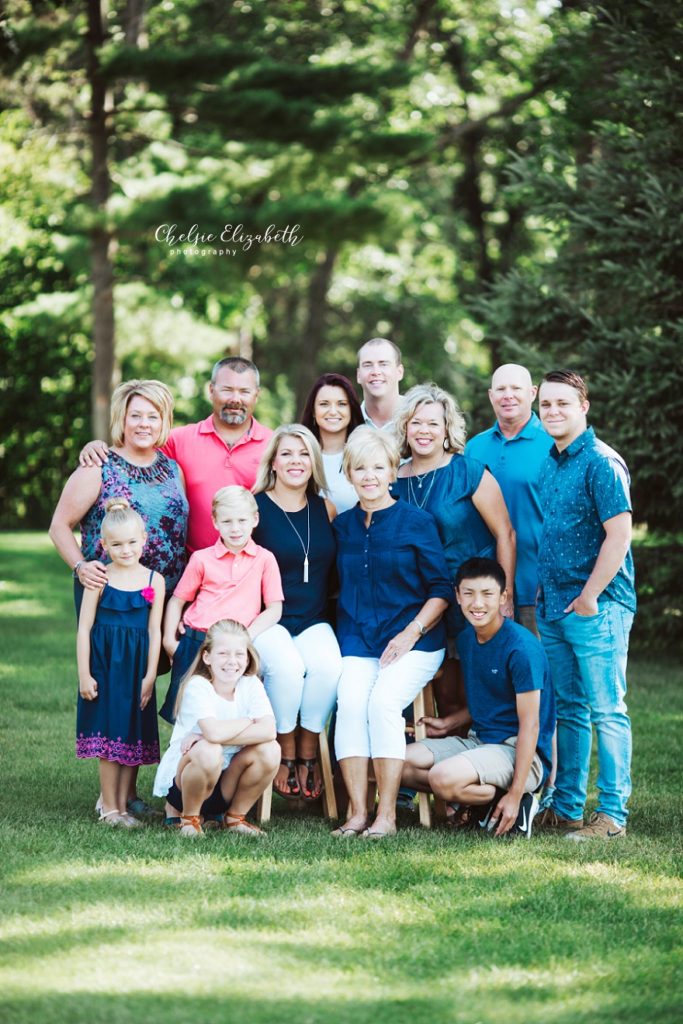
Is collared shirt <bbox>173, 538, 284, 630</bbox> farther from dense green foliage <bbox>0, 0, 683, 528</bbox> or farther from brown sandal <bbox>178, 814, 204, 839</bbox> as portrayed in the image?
dense green foliage <bbox>0, 0, 683, 528</bbox>

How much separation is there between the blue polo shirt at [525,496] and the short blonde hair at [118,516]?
158cm

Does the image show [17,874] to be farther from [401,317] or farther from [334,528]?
[401,317]

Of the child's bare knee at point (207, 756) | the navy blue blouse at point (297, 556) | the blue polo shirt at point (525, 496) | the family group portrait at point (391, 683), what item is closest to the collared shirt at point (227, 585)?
the family group portrait at point (391, 683)

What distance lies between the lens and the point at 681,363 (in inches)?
352

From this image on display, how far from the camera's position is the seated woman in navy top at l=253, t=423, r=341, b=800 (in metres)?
5.00

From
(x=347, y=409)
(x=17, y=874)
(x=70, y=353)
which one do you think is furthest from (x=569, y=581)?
(x=70, y=353)

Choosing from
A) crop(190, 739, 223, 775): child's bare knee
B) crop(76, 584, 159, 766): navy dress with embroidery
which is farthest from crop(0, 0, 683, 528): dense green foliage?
crop(190, 739, 223, 775): child's bare knee

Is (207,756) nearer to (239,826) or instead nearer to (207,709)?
(207,709)

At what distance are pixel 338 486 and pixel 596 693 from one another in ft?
4.79

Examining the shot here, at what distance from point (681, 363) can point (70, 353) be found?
12.1 meters

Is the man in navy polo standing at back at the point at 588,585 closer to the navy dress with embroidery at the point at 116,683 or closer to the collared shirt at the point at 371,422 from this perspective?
the collared shirt at the point at 371,422

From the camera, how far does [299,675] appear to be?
A: 4.94 meters

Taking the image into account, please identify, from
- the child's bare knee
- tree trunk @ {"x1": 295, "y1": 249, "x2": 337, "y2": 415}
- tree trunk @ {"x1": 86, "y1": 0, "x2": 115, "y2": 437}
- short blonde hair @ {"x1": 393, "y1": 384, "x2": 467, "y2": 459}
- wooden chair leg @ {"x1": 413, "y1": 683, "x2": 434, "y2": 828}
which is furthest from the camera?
tree trunk @ {"x1": 295, "y1": 249, "x2": 337, "y2": 415}

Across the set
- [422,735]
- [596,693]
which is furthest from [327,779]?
[596,693]
